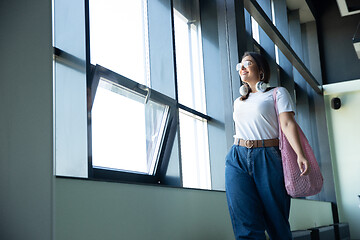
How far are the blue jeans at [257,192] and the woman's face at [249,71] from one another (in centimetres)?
41

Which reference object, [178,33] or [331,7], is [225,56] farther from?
[331,7]

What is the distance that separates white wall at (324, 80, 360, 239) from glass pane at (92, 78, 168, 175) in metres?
5.31

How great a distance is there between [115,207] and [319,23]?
276 inches

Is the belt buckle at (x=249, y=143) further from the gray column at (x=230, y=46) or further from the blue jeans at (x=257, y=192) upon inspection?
the gray column at (x=230, y=46)

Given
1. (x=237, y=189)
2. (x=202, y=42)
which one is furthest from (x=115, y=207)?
(x=202, y=42)

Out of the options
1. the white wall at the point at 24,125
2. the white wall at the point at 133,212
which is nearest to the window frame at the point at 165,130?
the white wall at the point at 133,212

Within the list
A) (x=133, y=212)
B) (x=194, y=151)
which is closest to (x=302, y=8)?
Result: (x=194, y=151)

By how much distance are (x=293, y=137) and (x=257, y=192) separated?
0.34 m

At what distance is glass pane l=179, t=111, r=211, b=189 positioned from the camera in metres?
3.72

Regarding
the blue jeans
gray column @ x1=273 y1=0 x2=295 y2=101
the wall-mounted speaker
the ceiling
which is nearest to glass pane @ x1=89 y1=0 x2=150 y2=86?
the blue jeans

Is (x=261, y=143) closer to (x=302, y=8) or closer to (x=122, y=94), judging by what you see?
(x=122, y=94)

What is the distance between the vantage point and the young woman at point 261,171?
89.6 inches

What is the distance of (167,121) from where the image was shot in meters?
3.06

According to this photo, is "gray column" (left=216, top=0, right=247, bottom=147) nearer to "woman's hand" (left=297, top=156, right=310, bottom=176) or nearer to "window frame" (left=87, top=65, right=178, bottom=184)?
"window frame" (left=87, top=65, right=178, bottom=184)
